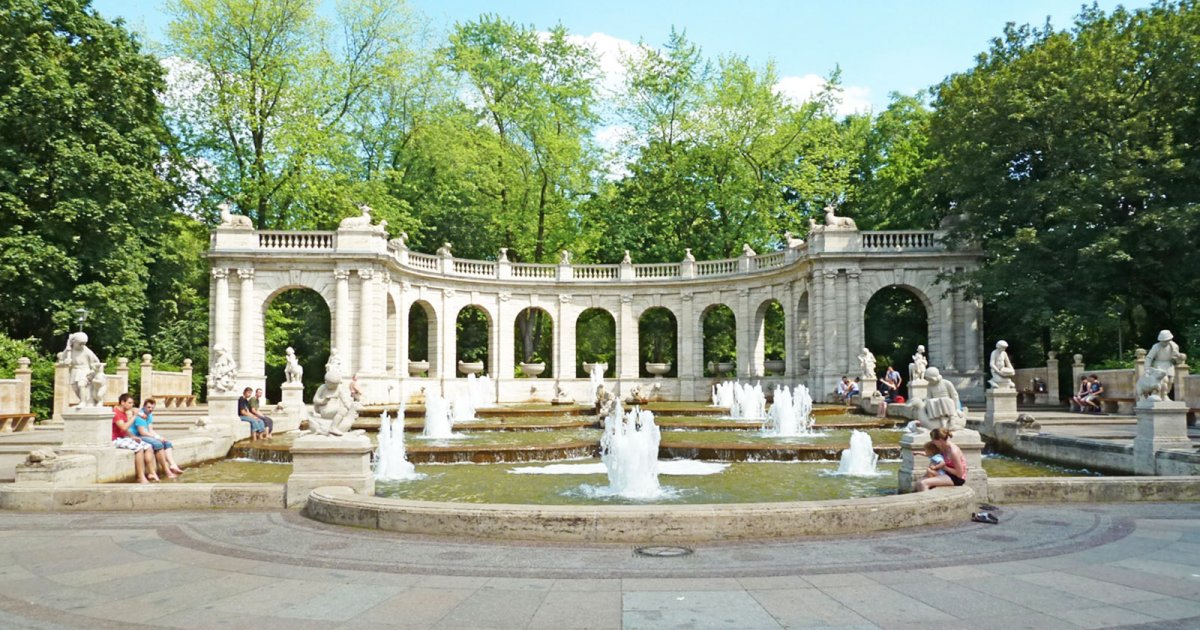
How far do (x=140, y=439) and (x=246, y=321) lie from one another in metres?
20.0

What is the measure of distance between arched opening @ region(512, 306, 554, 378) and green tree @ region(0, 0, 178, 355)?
1931 centimetres

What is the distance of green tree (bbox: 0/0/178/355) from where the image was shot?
28172 mm

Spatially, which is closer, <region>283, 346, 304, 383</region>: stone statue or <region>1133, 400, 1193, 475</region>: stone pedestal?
<region>1133, 400, 1193, 475</region>: stone pedestal

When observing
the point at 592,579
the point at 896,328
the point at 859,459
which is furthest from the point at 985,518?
the point at 896,328

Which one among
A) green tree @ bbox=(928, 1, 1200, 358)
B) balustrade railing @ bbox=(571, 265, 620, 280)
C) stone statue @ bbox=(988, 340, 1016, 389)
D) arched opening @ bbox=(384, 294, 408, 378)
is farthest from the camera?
balustrade railing @ bbox=(571, 265, 620, 280)

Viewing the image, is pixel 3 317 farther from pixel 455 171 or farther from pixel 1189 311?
pixel 1189 311

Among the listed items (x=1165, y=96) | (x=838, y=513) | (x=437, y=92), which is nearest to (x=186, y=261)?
(x=437, y=92)

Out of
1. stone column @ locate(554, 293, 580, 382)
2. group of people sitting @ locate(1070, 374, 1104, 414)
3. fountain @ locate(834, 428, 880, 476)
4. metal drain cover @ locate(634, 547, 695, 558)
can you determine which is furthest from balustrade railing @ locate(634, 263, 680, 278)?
metal drain cover @ locate(634, 547, 695, 558)

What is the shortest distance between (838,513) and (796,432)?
14445mm

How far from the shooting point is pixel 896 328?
133 feet

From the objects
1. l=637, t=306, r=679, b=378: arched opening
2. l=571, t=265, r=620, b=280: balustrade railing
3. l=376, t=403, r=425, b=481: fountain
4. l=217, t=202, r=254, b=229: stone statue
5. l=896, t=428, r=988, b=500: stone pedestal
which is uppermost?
l=217, t=202, r=254, b=229: stone statue

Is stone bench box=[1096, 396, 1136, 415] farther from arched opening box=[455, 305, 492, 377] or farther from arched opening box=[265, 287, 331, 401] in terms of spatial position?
arched opening box=[265, 287, 331, 401]

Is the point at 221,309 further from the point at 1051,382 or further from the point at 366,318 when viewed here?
the point at 1051,382

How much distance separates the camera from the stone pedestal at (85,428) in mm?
13750
